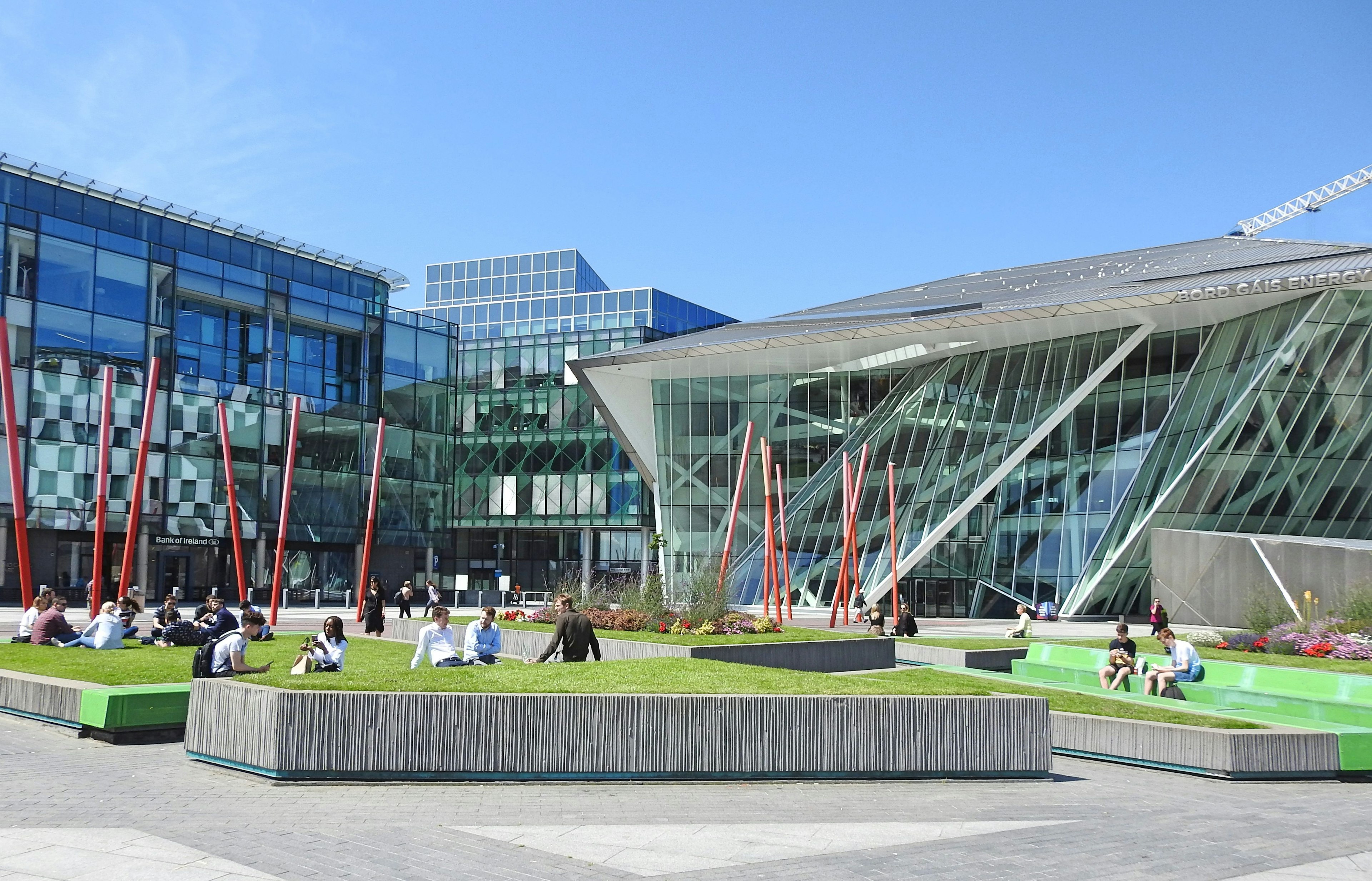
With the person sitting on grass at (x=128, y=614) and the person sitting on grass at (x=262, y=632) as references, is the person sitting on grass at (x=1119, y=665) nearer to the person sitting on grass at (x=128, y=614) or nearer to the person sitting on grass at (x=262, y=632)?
the person sitting on grass at (x=262, y=632)

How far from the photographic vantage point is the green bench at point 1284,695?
12250 mm

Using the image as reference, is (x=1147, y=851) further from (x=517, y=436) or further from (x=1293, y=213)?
(x=1293, y=213)

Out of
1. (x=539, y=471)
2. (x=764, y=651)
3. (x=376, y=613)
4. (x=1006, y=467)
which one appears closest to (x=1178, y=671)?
(x=764, y=651)

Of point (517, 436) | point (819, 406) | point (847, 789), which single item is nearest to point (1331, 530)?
point (819, 406)

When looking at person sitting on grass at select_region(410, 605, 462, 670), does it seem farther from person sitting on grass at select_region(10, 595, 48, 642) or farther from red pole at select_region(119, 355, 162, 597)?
red pole at select_region(119, 355, 162, 597)

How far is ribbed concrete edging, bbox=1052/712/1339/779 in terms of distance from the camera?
460 inches

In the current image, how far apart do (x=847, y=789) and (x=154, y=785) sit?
5701 millimetres

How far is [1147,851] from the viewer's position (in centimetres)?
807

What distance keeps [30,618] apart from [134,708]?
28.5 ft

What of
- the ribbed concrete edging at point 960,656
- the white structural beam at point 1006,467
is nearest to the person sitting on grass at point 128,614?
the ribbed concrete edging at point 960,656

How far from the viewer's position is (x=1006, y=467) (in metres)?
41.9

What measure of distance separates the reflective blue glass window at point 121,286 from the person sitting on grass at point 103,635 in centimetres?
2719

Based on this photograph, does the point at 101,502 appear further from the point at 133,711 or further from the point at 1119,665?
the point at 1119,665

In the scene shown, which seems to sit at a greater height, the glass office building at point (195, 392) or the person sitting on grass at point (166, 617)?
the glass office building at point (195, 392)
